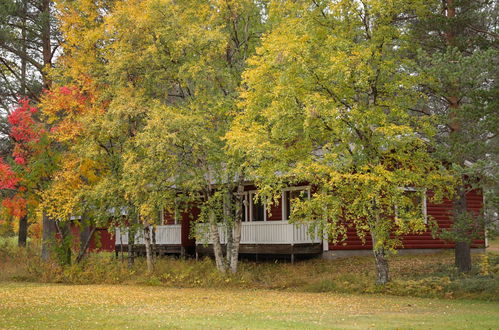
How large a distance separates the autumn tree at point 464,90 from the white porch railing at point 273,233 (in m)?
7.24

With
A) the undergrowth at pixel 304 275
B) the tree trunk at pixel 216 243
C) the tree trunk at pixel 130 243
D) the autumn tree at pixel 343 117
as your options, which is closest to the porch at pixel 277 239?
the undergrowth at pixel 304 275

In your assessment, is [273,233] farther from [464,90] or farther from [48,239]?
[464,90]

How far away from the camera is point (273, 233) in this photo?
27.5 m

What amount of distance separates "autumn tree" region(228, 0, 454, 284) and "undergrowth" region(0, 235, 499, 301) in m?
1.49

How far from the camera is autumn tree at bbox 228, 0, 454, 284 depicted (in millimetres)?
18828

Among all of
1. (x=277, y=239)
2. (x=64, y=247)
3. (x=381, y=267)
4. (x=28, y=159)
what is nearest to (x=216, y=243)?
(x=277, y=239)

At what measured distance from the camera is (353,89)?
1995 centimetres

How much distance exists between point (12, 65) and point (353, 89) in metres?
21.5

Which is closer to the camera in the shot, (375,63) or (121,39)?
(375,63)

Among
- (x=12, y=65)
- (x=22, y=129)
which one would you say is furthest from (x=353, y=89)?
(x=12, y=65)

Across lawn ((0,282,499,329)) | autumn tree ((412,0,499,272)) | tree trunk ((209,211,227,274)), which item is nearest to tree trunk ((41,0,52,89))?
tree trunk ((209,211,227,274))

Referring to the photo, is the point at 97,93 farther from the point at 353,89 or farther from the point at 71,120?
the point at 353,89

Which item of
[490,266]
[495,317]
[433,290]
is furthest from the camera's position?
[490,266]

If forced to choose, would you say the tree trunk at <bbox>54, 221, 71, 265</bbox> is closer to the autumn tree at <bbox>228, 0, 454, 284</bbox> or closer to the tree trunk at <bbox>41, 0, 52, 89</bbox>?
the tree trunk at <bbox>41, 0, 52, 89</bbox>
